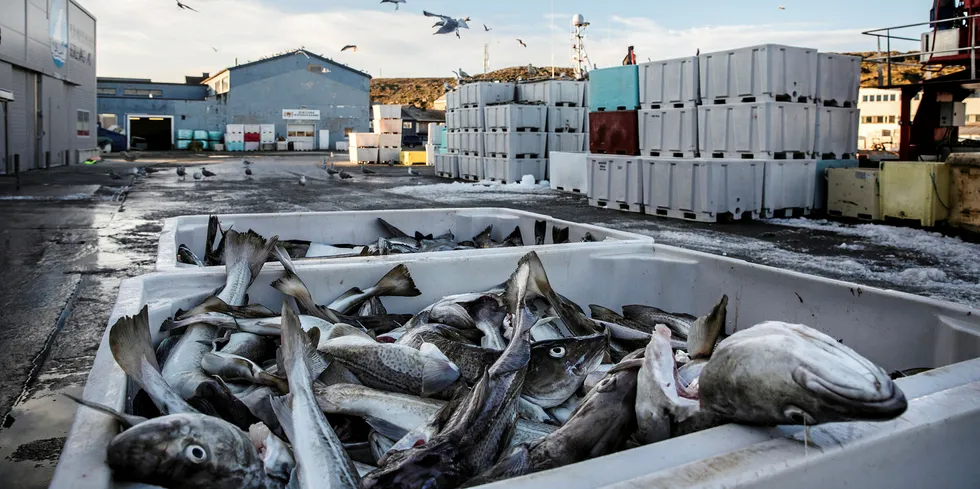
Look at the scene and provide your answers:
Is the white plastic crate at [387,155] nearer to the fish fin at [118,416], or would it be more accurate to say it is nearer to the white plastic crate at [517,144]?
the white plastic crate at [517,144]

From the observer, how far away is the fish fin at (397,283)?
Answer: 3.65 m

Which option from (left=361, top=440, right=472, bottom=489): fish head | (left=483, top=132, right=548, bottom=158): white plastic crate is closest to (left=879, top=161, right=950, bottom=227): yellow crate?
(left=483, top=132, right=548, bottom=158): white plastic crate

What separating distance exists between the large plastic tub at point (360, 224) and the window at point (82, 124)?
1329 inches

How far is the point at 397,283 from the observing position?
365 centimetres

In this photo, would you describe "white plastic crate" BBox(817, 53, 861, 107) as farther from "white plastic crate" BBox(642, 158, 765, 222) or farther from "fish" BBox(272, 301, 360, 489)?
"fish" BBox(272, 301, 360, 489)

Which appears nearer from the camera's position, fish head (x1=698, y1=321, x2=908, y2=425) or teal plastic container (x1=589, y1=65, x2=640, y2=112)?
fish head (x1=698, y1=321, x2=908, y2=425)

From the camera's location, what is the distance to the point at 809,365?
1600 millimetres

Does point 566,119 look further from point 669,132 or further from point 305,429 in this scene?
point 305,429

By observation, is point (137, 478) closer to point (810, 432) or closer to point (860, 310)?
point (810, 432)

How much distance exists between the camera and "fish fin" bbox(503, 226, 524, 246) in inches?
217

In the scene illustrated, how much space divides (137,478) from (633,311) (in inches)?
107

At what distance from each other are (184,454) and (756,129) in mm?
12792

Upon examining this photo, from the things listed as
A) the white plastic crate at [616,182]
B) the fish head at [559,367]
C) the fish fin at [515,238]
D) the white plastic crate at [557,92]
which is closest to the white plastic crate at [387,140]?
the white plastic crate at [557,92]

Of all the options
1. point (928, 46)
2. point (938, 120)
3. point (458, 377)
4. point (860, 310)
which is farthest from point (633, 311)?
point (928, 46)
